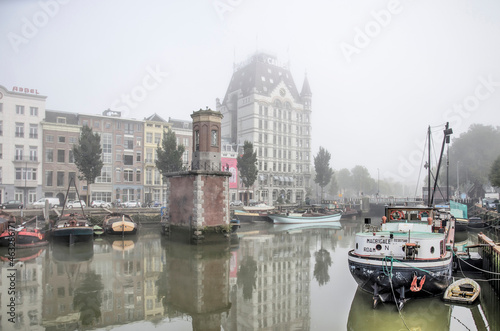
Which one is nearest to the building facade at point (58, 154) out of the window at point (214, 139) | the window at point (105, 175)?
the window at point (105, 175)

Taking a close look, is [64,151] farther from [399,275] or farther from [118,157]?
[399,275]

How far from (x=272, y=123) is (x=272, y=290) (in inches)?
2707

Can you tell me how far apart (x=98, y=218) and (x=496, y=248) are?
1557 inches

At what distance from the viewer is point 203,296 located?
1741 cm

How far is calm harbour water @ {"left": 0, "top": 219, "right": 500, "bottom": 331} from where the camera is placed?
13.9 meters

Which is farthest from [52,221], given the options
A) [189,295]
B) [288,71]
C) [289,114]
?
[288,71]

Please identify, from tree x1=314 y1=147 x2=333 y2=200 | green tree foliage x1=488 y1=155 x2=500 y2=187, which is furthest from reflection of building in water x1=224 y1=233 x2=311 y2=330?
tree x1=314 y1=147 x2=333 y2=200

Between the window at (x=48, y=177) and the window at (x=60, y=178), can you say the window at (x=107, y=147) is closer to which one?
the window at (x=60, y=178)

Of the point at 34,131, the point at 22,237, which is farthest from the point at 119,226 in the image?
the point at 34,131

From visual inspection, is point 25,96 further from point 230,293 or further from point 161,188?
point 230,293

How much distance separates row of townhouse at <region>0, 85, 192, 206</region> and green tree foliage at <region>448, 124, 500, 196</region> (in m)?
64.2

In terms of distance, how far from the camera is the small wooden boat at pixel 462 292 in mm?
15883

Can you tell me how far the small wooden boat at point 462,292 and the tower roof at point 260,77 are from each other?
227 feet

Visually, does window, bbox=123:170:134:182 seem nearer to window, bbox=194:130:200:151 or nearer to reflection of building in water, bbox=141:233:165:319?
reflection of building in water, bbox=141:233:165:319
